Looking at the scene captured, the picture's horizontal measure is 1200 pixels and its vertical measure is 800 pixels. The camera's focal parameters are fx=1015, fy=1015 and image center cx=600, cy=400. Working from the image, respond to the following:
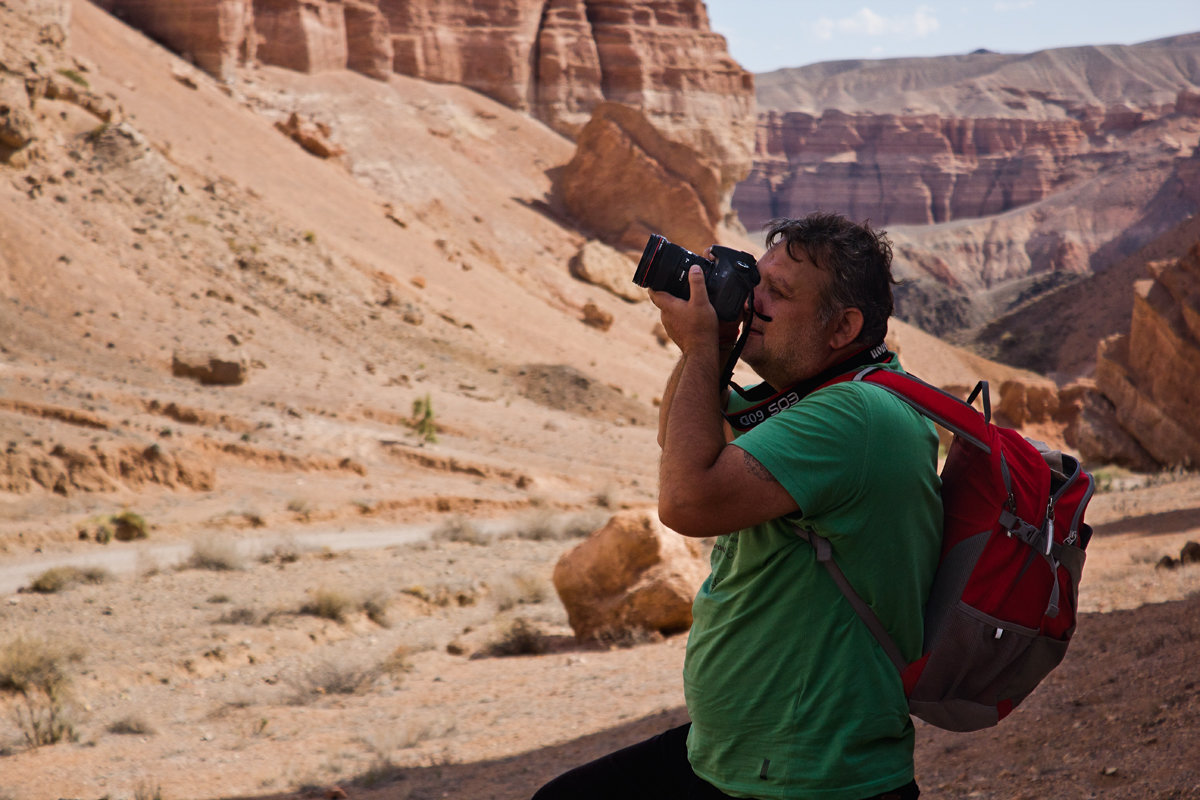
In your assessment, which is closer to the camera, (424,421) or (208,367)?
(208,367)

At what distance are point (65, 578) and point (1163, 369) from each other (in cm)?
1383

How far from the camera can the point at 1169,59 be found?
116 metres

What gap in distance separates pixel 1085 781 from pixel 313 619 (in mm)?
7001

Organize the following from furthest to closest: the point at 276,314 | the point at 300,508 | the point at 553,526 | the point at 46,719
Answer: the point at 276,314 < the point at 300,508 < the point at 553,526 < the point at 46,719

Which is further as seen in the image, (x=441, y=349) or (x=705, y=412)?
(x=441, y=349)

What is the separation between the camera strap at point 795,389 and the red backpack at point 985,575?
0.12 meters

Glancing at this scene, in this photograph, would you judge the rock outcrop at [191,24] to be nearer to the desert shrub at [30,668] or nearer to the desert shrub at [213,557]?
the desert shrub at [213,557]

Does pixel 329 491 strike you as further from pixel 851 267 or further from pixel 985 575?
pixel 985 575

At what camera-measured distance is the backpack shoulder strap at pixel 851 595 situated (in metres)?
1.73

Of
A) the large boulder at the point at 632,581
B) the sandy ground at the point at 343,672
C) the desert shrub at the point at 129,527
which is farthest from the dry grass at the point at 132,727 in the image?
the desert shrub at the point at 129,527

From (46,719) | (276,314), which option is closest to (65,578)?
(46,719)

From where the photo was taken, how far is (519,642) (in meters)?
7.93

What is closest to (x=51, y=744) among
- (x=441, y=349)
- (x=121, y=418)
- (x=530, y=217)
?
(x=121, y=418)

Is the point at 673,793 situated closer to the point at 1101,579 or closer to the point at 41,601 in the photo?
the point at 1101,579
